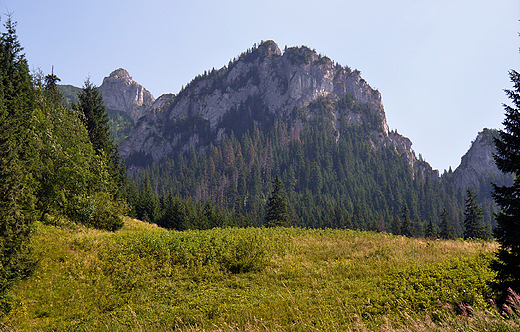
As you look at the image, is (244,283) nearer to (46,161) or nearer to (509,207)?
(509,207)

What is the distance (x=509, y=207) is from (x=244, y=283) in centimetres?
1020

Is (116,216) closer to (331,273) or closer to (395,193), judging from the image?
(331,273)

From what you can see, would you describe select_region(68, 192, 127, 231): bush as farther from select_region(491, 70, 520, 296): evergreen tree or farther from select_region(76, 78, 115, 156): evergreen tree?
select_region(491, 70, 520, 296): evergreen tree

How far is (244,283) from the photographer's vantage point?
13141mm

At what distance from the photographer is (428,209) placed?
589 ft

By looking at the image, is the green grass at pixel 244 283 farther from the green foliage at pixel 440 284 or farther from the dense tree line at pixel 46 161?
the dense tree line at pixel 46 161

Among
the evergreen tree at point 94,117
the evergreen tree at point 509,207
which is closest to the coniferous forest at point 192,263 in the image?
the evergreen tree at point 509,207

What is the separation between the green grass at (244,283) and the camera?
8.45 metres

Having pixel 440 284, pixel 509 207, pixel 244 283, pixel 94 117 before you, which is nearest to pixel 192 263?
pixel 244 283

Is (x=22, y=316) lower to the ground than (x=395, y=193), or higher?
lower

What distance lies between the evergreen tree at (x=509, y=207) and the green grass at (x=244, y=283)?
42.3 inches

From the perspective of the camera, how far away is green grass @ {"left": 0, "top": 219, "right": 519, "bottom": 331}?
8.45 metres

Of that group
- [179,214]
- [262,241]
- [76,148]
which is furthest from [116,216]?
[179,214]

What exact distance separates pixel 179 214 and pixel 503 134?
5611 cm
